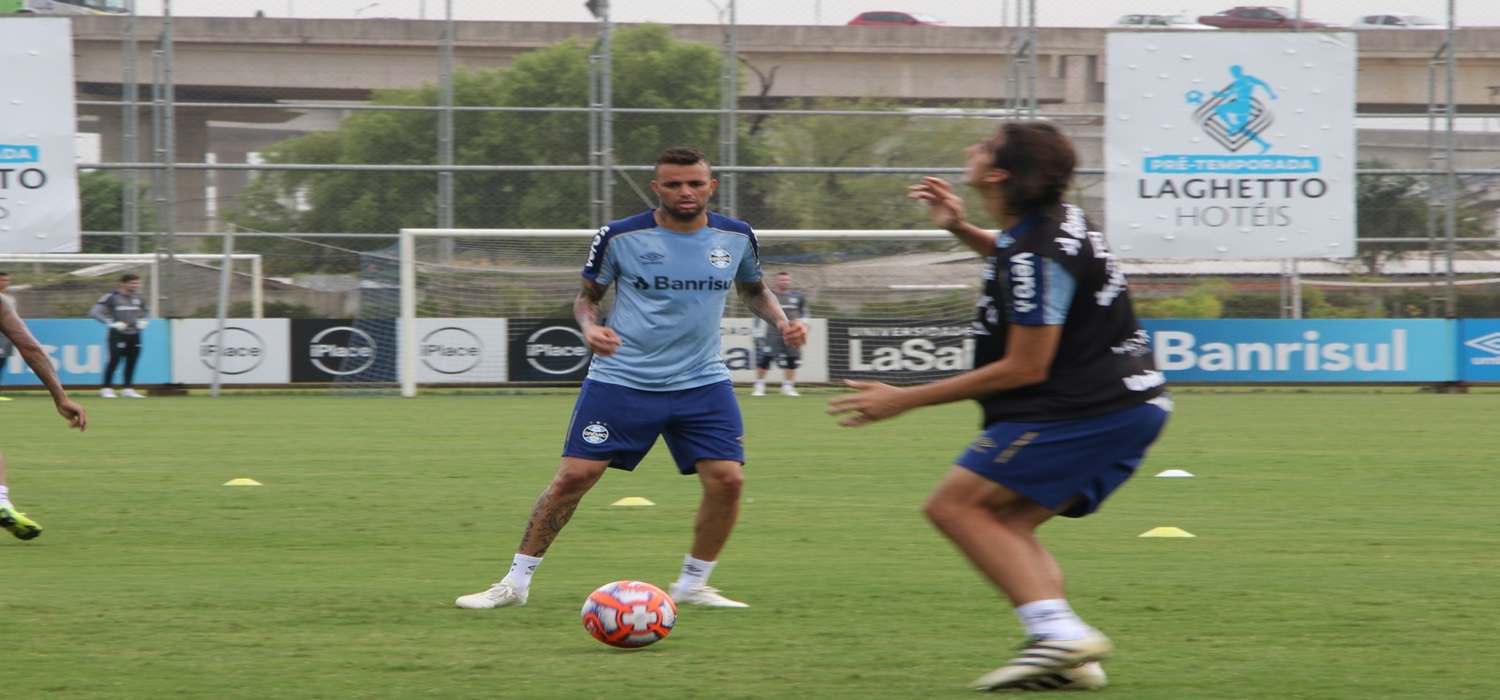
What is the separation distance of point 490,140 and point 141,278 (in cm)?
650

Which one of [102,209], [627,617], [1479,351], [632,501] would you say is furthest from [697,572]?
[102,209]

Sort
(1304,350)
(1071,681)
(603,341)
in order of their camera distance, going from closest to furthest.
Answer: (1071,681) → (603,341) → (1304,350)

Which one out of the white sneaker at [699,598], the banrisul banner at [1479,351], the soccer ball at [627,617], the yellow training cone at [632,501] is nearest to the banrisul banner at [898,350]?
the banrisul banner at [1479,351]

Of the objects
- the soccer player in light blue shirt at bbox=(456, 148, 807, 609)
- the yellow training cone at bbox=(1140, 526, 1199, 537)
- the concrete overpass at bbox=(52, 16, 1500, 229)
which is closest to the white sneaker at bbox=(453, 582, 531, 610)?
the soccer player in light blue shirt at bbox=(456, 148, 807, 609)

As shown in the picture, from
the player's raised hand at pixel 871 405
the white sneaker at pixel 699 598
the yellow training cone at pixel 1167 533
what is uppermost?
the player's raised hand at pixel 871 405

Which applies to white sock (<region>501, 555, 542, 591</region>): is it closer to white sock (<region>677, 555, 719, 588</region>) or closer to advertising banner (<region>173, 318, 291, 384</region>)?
white sock (<region>677, 555, 719, 588</region>)

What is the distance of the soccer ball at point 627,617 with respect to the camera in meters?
5.04

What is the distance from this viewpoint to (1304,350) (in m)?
21.9

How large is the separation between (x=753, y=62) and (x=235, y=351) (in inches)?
691

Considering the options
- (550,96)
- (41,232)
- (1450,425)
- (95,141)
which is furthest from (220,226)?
(1450,425)

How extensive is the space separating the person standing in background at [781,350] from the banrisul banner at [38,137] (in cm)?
917

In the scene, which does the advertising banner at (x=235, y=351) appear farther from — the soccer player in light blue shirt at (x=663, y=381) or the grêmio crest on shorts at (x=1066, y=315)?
the grêmio crest on shorts at (x=1066, y=315)

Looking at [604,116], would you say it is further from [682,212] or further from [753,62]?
[682,212]

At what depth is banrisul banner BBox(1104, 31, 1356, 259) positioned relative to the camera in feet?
70.5
